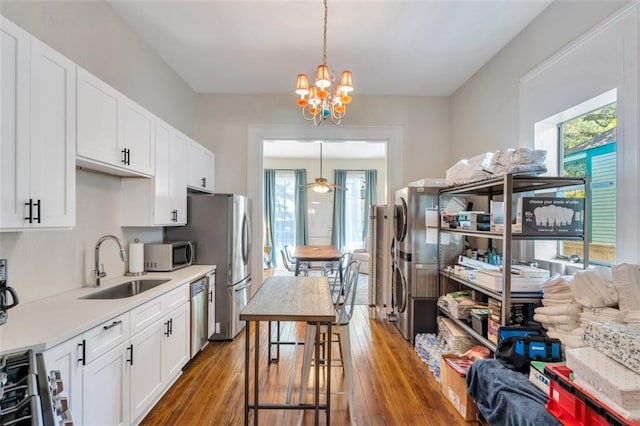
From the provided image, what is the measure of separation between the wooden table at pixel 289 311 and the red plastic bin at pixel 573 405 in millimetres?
1104

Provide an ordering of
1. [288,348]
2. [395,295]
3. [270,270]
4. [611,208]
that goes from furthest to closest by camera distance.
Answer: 1. [270,270]
2. [395,295]
3. [288,348]
4. [611,208]

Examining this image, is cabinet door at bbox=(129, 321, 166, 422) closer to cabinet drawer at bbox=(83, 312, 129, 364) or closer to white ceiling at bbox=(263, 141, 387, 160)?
cabinet drawer at bbox=(83, 312, 129, 364)

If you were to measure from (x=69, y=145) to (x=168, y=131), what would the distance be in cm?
126

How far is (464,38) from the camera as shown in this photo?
2.91 m

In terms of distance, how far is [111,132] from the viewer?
2.07 meters

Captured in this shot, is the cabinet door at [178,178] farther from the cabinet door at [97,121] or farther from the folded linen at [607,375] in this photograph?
the folded linen at [607,375]

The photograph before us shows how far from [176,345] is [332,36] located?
3.12 meters

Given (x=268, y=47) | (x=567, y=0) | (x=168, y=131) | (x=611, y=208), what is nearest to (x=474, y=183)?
(x=611, y=208)

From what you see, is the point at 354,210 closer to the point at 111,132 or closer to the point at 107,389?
the point at 111,132

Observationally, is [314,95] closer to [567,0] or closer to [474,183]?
[474,183]

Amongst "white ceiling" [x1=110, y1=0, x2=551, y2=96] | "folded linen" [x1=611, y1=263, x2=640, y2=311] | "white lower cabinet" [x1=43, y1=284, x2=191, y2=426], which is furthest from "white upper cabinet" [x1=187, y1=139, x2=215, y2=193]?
"folded linen" [x1=611, y1=263, x2=640, y2=311]

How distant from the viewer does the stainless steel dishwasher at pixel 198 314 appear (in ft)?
9.19

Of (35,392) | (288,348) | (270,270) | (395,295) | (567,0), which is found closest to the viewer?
(35,392)

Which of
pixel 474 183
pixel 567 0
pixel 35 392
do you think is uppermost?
pixel 567 0
